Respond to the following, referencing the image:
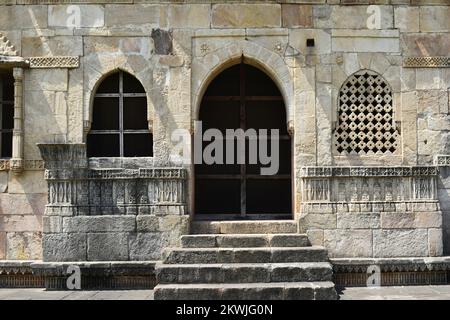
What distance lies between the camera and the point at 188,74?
28.2ft

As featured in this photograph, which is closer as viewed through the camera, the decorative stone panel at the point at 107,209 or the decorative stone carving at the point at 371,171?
the decorative stone panel at the point at 107,209

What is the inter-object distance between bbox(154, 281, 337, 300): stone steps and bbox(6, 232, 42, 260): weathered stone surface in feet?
8.28

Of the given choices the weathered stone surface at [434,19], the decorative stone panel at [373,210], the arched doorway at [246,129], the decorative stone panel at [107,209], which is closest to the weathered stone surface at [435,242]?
the decorative stone panel at [373,210]

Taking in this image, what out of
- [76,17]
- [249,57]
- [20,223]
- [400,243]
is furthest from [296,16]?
[20,223]

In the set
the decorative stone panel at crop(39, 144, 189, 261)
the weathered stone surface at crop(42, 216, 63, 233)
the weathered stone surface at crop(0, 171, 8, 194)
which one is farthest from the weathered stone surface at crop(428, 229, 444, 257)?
the weathered stone surface at crop(0, 171, 8, 194)

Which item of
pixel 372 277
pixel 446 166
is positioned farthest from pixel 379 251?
pixel 446 166

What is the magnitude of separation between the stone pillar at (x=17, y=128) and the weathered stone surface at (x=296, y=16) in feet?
13.9

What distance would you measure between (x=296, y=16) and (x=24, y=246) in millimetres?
5634

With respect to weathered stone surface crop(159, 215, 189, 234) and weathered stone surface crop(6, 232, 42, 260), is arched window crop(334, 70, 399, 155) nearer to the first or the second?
weathered stone surface crop(159, 215, 189, 234)

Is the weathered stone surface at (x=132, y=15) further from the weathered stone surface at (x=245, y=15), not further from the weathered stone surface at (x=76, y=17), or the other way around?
the weathered stone surface at (x=245, y=15)

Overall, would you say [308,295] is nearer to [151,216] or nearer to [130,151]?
[151,216]

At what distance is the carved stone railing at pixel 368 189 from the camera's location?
8.39 m

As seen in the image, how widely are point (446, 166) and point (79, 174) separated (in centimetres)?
570

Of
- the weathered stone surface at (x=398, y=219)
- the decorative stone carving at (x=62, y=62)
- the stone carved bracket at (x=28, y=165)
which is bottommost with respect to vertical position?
the weathered stone surface at (x=398, y=219)
